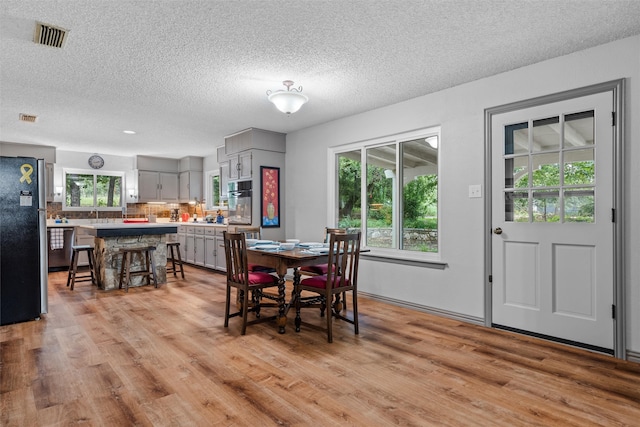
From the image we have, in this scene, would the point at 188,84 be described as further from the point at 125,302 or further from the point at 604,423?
the point at 604,423

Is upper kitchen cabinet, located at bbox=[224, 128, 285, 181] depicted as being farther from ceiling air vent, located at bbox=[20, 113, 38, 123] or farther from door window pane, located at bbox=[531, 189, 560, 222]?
door window pane, located at bbox=[531, 189, 560, 222]

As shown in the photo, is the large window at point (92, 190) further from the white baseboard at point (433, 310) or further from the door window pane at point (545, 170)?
the door window pane at point (545, 170)

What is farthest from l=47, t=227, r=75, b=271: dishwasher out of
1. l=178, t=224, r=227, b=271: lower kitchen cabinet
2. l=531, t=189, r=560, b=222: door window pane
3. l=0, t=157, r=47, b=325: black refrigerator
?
l=531, t=189, r=560, b=222: door window pane

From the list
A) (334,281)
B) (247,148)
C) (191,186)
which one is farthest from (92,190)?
(334,281)

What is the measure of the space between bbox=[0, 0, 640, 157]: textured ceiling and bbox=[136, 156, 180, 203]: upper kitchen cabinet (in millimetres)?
3495

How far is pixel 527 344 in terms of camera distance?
311 cm

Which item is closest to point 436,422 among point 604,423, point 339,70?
point 604,423

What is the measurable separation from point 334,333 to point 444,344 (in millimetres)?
970

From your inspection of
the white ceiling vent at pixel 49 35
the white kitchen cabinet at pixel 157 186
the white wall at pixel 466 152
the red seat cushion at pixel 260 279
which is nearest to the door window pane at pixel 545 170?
the white wall at pixel 466 152

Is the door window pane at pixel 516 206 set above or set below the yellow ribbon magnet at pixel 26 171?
below

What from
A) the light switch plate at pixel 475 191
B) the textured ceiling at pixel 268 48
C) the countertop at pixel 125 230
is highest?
the textured ceiling at pixel 268 48

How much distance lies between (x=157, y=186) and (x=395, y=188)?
6.15 m

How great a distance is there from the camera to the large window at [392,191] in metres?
4.25

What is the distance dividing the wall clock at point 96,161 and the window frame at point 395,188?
5.69m
